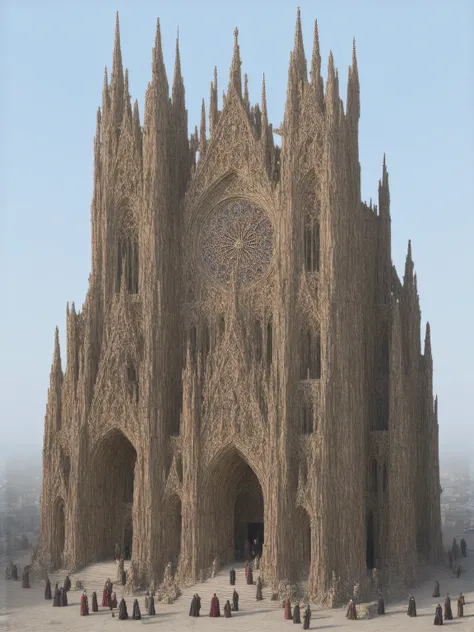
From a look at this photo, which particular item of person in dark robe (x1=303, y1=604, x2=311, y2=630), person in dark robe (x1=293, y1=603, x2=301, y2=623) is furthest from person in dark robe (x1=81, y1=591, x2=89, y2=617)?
person in dark robe (x1=303, y1=604, x2=311, y2=630)

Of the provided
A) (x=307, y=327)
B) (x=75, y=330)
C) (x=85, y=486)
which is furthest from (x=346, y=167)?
(x=85, y=486)

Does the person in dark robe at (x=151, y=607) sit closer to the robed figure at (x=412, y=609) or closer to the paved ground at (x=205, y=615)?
the paved ground at (x=205, y=615)

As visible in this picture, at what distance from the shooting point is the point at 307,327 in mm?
44000

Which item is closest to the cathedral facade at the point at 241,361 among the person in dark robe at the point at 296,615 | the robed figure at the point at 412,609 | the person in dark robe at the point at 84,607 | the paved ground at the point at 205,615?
the paved ground at the point at 205,615

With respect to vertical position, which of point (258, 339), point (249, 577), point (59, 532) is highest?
point (258, 339)

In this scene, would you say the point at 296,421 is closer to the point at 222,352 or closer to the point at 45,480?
the point at 222,352

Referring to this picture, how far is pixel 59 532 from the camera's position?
1852 inches

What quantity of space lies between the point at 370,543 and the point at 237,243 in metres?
14.7

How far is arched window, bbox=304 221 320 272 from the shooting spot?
147 feet

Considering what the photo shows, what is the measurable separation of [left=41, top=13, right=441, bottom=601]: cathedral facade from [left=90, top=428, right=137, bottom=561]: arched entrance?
0.25 feet

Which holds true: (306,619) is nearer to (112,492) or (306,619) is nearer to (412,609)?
(412,609)

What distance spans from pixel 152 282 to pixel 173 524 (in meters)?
10.6

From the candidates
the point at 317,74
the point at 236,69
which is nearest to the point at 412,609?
the point at 317,74

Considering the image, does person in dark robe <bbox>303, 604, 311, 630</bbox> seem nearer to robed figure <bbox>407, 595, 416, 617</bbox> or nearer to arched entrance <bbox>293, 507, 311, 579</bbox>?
robed figure <bbox>407, 595, 416, 617</bbox>
